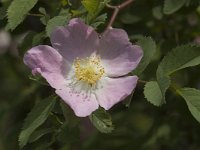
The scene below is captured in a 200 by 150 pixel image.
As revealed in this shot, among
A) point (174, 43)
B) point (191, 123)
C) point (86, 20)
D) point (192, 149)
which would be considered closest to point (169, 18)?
point (174, 43)

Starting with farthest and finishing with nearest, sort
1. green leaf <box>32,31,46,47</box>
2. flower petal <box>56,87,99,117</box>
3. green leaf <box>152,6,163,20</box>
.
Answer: green leaf <box>152,6,163,20</box>
green leaf <box>32,31,46,47</box>
flower petal <box>56,87,99,117</box>

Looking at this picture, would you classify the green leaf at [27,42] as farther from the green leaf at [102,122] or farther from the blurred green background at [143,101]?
the green leaf at [102,122]

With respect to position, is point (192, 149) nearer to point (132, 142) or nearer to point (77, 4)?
point (132, 142)

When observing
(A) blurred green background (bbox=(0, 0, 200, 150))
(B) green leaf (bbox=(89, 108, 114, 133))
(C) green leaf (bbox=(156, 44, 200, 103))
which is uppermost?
(C) green leaf (bbox=(156, 44, 200, 103))

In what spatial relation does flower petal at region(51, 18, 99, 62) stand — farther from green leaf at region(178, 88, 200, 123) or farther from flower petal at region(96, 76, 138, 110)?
green leaf at region(178, 88, 200, 123)

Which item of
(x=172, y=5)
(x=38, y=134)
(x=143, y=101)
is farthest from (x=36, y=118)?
(x=143, y=101)

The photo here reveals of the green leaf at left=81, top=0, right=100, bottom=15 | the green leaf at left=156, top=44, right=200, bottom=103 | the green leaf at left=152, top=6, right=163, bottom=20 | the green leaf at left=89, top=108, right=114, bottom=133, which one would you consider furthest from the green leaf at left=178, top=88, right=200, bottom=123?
the green leaf at left=152, top=6, right=163, bottom=20

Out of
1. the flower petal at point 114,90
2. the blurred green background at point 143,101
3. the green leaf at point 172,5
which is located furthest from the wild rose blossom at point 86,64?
the green leaf at point 172,5
